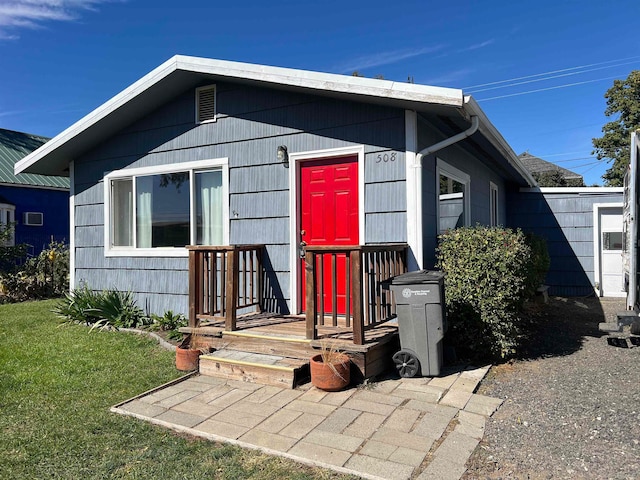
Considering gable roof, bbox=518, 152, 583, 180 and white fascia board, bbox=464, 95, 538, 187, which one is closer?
white fascia board, bbox=464, 95, 538, 187

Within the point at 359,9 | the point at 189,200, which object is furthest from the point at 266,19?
the point at 189,200

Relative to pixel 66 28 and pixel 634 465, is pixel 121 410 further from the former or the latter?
pixel 66 28

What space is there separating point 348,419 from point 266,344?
146 centimetres

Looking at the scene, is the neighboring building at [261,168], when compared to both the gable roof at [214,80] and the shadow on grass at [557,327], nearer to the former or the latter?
the gable roof at [214,80]

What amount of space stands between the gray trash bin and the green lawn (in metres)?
1.80

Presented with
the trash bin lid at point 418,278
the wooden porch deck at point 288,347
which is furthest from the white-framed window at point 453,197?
the wooden porch deck at point 288,347

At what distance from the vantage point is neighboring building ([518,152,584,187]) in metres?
20.8

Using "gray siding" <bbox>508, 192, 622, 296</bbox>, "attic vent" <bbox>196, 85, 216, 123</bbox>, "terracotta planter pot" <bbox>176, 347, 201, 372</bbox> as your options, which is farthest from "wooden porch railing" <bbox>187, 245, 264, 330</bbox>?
"gray siding" <bbox>508, 192, 622, 296</bbox>

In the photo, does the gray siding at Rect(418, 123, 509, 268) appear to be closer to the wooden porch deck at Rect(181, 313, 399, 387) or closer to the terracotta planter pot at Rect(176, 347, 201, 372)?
the wooden porch deck at Rect(181, 313, 399, 387)

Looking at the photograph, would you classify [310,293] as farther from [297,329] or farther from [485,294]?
[485,294]

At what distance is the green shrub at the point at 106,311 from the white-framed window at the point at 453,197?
4647 mm

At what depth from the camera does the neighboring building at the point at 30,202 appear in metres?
13.6

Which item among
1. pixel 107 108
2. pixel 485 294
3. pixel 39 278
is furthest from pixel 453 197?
pixel 39 278

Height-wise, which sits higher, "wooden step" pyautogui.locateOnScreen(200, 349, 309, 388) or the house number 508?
the house number 508
